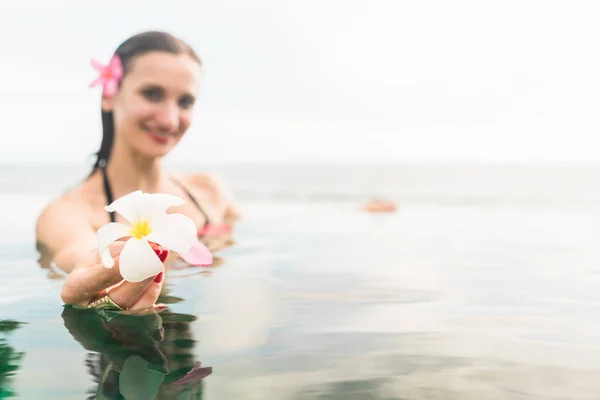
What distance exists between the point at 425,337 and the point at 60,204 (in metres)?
1.94

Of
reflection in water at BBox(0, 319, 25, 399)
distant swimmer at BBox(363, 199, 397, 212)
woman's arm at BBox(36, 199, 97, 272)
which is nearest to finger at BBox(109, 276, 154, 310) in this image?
reflection in water at BBox(0, 319, 25, 399)

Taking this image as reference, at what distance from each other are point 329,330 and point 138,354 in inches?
21.3

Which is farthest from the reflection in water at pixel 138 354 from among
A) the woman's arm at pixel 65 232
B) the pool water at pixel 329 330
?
the woman's arm at pixel 65 232

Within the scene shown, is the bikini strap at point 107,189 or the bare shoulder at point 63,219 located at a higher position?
the bikini strap at point 107,189

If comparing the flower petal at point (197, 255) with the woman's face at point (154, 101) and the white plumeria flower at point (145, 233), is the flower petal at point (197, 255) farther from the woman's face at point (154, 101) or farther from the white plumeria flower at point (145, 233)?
the woman's face at point (154, 101)

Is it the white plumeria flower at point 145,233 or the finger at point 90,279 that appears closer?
the white plumeria flower at point 145,233

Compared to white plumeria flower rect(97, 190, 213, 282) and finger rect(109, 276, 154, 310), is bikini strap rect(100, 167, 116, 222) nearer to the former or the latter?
finger rect(109, 276, 154, 310)

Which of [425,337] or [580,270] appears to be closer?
[425,337]

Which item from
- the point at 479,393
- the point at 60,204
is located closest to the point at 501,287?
the point at 479,393

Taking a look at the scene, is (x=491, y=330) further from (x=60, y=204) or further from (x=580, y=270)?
(x=60, y=204)

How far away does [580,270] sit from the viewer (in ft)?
9.27

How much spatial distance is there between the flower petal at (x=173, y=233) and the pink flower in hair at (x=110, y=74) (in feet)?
5.41

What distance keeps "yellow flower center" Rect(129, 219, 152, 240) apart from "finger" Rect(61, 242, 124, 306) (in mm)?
164

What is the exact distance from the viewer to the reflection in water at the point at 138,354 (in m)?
1.31
